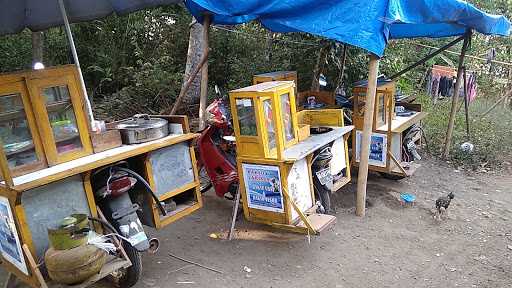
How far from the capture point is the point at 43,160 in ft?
9.78

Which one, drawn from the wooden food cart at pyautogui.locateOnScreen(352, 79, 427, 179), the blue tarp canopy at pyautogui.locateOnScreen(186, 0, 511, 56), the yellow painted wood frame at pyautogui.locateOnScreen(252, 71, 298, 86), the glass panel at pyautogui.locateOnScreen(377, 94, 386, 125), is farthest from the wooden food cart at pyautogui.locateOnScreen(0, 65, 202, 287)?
the glass panel at pyautogui.locateOnScreen(377, 94, 386, 125)

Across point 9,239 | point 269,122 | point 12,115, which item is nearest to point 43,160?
point 12,115

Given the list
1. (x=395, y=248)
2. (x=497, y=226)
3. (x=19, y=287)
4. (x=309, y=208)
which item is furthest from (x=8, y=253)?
(x=497, y=226)

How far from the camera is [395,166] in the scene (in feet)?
17.7

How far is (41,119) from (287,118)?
6.90 ft

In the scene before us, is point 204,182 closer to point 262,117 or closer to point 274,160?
point 274,160

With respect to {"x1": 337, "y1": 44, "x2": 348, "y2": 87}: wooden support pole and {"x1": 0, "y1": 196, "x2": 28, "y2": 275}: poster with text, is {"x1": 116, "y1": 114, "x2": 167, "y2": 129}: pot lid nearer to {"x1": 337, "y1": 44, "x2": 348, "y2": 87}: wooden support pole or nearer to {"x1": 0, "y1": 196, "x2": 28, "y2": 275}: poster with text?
{"x1": 0, "y1": 196, "x2": 28, "y2": 275}: poster with text

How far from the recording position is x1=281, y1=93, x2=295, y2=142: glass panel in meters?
3.82

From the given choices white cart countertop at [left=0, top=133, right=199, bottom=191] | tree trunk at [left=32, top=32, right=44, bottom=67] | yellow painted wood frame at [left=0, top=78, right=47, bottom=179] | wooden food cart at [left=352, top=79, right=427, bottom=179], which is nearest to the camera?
white cart countertop at [left=0, top=133, right=199, bottom=191]

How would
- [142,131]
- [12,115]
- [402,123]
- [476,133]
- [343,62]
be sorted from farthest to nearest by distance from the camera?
1. [476,133]
2. [343,62]
3. [402,123]
4. [142,131]
5. [12,115]

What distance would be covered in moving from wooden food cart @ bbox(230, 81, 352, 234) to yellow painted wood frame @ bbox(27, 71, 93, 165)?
1.28 metres

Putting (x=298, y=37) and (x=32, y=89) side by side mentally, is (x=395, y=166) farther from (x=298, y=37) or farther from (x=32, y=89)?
(x=32, y=89)

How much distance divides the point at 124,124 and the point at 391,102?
3.19 m

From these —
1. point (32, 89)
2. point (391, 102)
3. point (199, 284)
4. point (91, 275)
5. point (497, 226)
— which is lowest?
point (497, 226)
